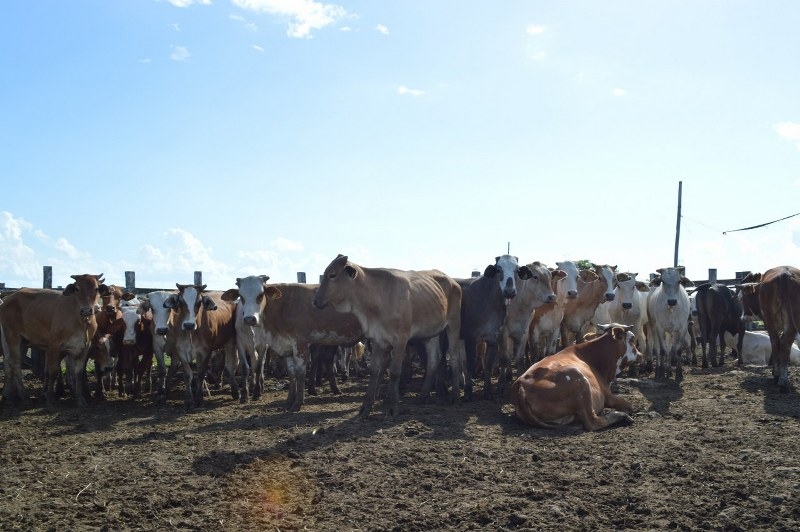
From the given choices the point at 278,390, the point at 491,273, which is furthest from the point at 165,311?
the point at 491,273

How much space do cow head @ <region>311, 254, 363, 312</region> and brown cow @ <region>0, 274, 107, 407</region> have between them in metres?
4.49

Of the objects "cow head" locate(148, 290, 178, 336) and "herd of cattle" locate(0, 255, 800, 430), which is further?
"cow head" locate(148, 290, 178, 336)

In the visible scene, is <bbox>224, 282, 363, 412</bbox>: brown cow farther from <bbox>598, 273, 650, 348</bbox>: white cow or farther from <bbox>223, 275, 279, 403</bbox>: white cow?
<bbox>598, 273, 650, 348</bbox>: white cow

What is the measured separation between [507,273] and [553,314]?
310 cm

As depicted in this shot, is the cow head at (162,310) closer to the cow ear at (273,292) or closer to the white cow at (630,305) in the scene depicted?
the cow ear at (273,292)

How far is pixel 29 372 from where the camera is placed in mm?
18188

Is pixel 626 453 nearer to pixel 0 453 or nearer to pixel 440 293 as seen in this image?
pixel 440 293

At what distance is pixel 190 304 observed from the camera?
12.3 m

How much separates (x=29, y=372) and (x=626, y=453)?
52.2 ft

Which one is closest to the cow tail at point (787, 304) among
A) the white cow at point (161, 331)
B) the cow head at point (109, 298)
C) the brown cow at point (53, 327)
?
the white cow at point (161, 331)

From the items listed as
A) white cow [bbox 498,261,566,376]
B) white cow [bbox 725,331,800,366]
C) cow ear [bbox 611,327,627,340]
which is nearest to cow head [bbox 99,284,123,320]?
white cow [bbox 498,261,566,376]

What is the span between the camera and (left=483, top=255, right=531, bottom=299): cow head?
481 inches

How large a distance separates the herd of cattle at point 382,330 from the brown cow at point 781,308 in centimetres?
2

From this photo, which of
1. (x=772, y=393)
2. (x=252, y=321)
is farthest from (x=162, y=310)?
(x=772, y=393)
